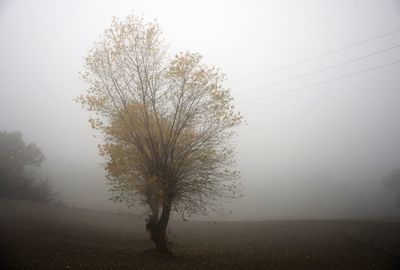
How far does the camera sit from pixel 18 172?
144 ft

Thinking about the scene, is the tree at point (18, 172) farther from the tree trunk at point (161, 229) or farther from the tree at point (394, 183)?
the tree at point (394, 183)

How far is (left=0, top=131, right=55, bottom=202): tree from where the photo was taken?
41.1m

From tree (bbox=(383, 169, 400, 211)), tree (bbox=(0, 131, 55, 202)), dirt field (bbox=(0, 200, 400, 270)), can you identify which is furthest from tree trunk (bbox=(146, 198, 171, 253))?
tree (bbox=(383, 169, 400, 211))

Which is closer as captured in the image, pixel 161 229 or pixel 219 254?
pixel 161 229

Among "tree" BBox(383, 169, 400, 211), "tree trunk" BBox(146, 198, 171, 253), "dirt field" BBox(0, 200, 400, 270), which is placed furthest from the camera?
"tree" BBox(383, 169, 400, 211)

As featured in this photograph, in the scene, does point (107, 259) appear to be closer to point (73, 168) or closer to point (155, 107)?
point (155, 107)

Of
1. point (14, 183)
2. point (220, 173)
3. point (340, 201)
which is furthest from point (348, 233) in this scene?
point (340, 201)

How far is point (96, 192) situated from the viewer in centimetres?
7850

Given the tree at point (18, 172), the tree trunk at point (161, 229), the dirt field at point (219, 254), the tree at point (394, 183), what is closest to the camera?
the dirt field at point (219, 254)

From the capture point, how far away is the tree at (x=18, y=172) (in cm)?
4112

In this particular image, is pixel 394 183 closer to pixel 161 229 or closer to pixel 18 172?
pixel 161 229

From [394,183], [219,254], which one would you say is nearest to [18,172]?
[219,254]

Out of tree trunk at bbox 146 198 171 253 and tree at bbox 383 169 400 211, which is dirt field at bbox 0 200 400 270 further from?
tree at bbox 383 169 400 211

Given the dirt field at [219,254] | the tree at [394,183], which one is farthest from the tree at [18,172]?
the tree at [394,183]
